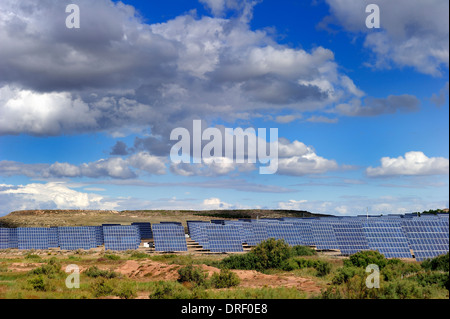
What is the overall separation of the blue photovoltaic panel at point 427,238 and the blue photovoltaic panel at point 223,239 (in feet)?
68.2

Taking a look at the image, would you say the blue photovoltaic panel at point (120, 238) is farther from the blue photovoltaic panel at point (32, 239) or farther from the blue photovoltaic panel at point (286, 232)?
the blue photovoltaic panel at point (286, 232)

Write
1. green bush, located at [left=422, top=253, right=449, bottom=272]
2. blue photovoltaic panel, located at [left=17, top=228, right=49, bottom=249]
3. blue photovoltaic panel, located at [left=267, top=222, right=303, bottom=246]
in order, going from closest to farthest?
green bush, located at [left=422, top=253, right=449, bottom=272], blue photovoltaic panel, located at [left=267, top=222, right=303, bottom=246], blue photovoltaic panel, located at [left=17, top=228, right=49, bottom=249]

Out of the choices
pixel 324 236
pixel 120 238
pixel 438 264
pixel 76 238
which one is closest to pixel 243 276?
pixel 438 264

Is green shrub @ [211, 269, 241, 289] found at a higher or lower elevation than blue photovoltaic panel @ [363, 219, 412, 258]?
lower

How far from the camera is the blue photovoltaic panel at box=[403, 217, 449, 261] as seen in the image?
39.6 m

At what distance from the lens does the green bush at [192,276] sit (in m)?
31.5

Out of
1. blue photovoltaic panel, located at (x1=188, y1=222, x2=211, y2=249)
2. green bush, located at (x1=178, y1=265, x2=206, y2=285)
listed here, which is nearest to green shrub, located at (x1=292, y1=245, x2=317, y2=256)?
blue photovoltaic panel, located at (x1=188, y1=222, x2=211, y2=249)

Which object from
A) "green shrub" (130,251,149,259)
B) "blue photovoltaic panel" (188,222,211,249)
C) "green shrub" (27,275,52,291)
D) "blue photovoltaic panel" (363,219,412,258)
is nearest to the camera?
"green shrub" (27,275,52,291)

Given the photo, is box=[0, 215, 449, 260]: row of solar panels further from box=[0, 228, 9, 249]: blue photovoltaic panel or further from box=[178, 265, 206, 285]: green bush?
box=[178, 265, 206, 285]: green bush

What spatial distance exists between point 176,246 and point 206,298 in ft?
114

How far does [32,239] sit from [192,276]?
43.2 meters

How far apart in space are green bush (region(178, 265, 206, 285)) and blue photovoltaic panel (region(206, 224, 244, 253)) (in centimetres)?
2186
